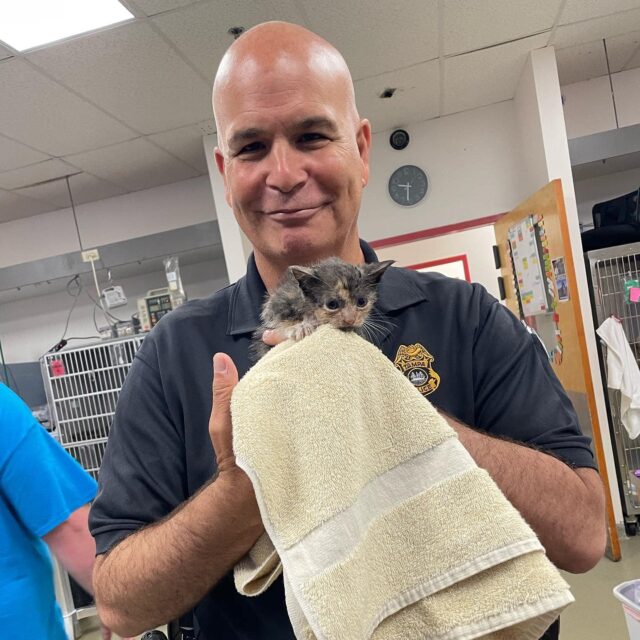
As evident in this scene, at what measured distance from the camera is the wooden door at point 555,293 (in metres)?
3.57

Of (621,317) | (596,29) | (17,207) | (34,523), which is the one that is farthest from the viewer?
(17,207)

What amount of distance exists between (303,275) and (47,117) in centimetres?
372

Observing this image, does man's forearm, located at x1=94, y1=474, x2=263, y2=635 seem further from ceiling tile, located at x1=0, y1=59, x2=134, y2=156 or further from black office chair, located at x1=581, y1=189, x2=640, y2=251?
black office chair, located at x1=581, y1=189, x2=640, y2=251

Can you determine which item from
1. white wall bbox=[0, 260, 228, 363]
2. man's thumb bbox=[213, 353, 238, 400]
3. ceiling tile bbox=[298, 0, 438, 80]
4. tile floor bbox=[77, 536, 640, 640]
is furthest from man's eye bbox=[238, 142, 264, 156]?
white wall bbox=[0, 260, 228, 363]

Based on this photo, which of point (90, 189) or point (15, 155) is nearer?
point (15, 155)

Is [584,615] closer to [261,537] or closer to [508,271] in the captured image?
[508,271]

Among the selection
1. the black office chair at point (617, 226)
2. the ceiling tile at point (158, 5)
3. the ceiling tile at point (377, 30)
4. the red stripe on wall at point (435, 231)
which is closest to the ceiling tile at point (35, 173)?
the ceiling tile at point (158, 5)

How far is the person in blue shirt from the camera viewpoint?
4.73 ft

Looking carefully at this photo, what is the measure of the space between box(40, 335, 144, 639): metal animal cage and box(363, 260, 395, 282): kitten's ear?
3233mm

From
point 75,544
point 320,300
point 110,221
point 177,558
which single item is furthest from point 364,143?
point 110,221

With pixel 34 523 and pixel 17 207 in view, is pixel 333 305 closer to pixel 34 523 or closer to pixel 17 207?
pixel 34 523

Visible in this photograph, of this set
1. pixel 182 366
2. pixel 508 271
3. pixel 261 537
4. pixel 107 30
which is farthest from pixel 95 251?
pixel 261 537

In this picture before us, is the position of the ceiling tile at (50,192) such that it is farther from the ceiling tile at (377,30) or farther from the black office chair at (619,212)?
the black office chair at (619,212)

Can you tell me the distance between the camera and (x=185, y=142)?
4.75m
